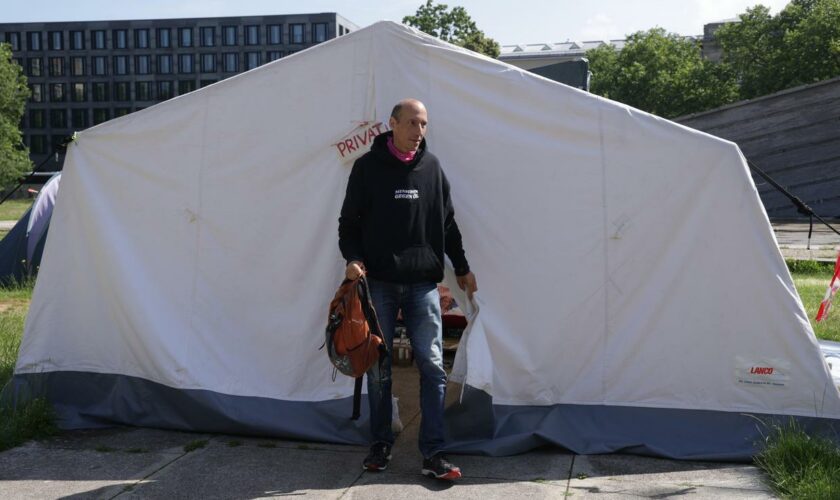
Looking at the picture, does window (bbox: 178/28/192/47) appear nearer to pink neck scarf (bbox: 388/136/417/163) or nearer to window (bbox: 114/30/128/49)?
window (bbox: 114/30/128/49)

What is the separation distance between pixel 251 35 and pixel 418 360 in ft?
296

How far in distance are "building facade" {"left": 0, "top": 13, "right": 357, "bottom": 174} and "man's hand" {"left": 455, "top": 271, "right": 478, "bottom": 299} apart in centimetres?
8883

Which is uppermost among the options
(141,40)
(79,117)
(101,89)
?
(141,40)

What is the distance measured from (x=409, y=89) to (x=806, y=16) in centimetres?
3753

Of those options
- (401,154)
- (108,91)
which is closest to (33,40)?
(108,91)

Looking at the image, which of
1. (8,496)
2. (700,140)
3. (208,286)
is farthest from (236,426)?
(700,140)

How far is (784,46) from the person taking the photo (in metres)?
37.8

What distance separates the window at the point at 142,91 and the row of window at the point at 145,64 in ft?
3.69

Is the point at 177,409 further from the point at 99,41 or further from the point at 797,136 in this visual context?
the point at 99,41

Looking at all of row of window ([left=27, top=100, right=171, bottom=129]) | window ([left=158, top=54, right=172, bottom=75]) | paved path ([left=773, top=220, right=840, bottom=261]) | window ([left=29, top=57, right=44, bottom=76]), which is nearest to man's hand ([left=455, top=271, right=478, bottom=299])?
paved path ([left=773, top=220, right=840, bottom=261])

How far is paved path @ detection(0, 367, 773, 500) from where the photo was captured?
4.52 metres

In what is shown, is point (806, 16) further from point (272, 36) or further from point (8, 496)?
point (272, 36)

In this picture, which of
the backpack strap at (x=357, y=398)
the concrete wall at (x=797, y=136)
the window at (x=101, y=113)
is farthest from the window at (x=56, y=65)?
the backpack strap at (x=357, y=398)

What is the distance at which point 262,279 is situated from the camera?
214 inches
